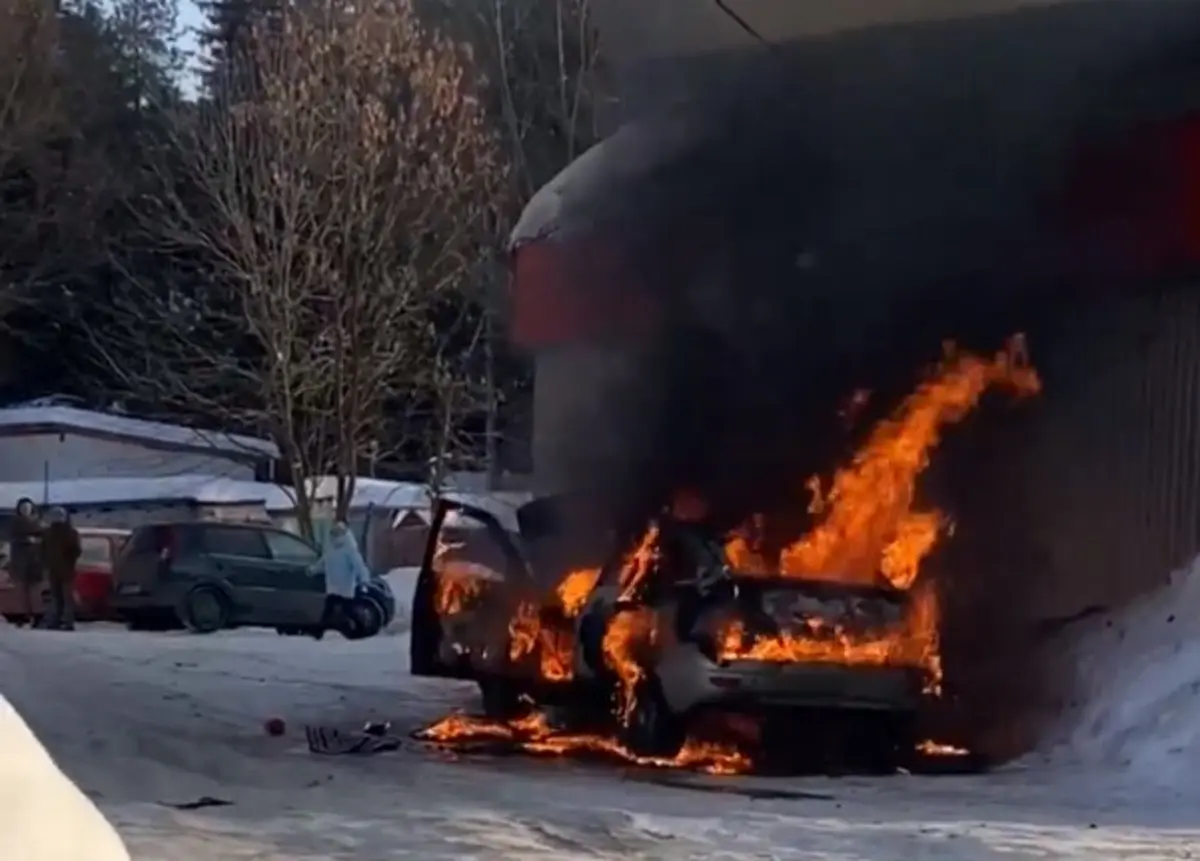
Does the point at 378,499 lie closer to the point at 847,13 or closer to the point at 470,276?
the point at 470,276

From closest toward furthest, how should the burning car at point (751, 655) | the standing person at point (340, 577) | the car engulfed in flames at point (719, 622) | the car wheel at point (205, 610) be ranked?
the burning car at point (751, 655) → the car engulfed in flames at point (719, 622) → the car wheel at point (205, 610) → the standing person at point (340, 577)

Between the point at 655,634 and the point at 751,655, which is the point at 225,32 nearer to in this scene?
the point at 655,634

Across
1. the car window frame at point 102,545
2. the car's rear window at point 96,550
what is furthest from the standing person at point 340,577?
the car's rear window at point 96,550

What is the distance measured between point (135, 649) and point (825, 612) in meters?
8.98

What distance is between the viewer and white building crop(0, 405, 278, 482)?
42438 mm

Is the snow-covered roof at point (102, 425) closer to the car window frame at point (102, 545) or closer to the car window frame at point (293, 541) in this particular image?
the car window frame at point (102, 545)

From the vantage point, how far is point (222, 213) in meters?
32.1

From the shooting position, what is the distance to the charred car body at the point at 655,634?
1152cm

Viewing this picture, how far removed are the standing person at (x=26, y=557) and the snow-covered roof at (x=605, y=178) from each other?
956 cm

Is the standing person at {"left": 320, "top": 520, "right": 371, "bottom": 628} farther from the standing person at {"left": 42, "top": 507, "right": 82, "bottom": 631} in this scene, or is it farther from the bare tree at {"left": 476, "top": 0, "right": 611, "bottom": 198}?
the bare tree at {"left": 476, "top": 0, "right": 611, "bottom": 198}

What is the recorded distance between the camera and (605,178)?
1873 cm

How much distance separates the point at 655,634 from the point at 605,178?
305 inches

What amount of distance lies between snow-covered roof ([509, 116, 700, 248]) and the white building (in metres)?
23.6

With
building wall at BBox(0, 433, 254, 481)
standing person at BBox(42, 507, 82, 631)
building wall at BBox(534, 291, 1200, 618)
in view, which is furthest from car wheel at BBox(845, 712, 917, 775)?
building wall at BBox(0, 433, 254, 481)
